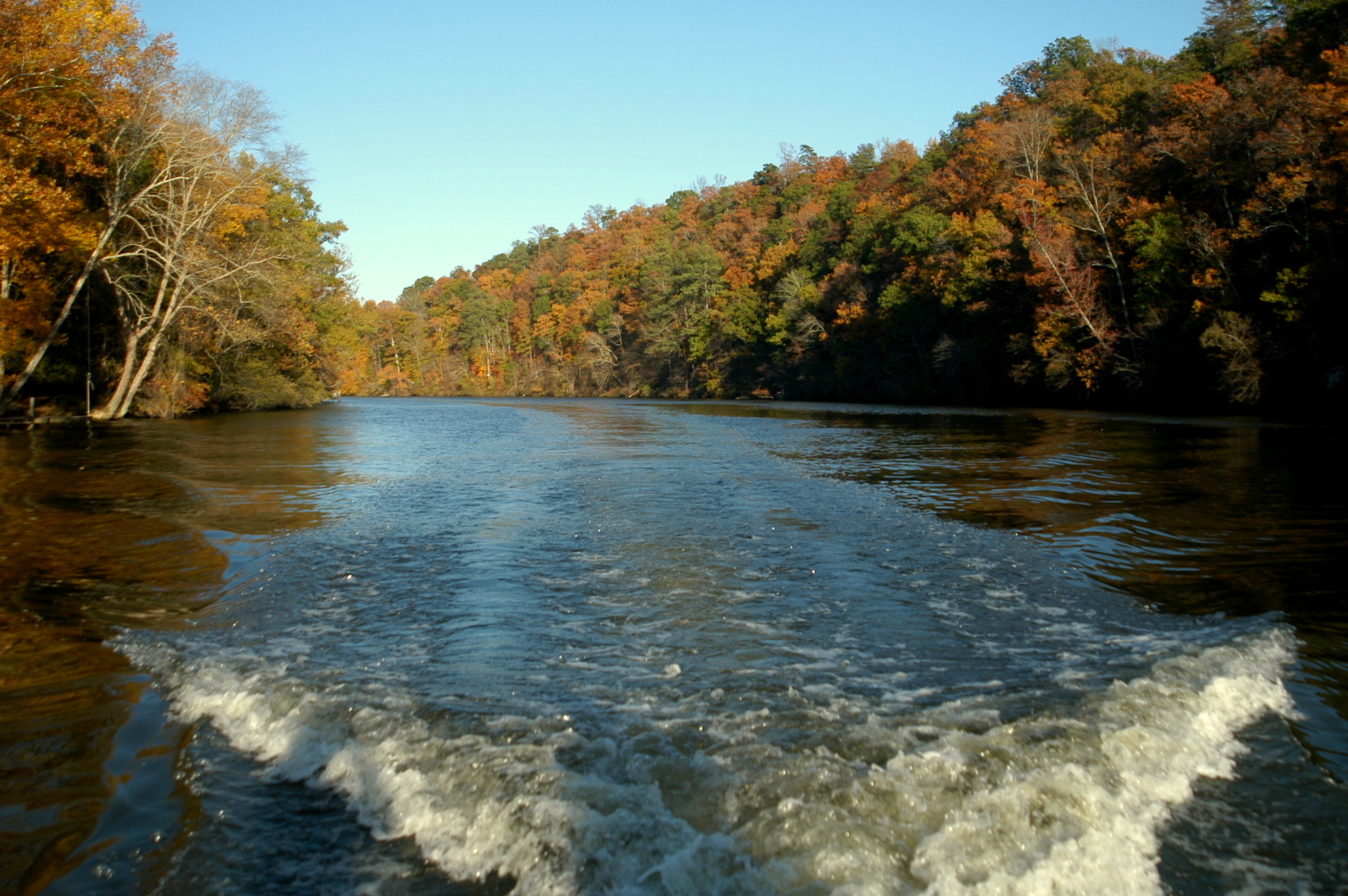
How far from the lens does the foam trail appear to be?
3086 millimetres

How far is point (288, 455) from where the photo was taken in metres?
18.3

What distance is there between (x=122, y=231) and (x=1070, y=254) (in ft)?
114

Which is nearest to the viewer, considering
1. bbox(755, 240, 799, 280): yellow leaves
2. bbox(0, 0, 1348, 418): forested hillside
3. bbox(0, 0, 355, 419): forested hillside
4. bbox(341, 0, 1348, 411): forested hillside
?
bbox(0, 0, 355, 419): forested hillside

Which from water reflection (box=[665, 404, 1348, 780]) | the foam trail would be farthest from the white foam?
water reflection (box=[665, 404, 1348, 780])

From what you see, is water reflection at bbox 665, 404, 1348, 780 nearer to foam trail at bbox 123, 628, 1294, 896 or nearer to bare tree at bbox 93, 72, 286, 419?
foam trail at bbox 123, 628, 1294, 896

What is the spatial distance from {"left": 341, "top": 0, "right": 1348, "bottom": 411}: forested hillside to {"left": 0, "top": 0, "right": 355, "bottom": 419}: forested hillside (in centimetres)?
2414

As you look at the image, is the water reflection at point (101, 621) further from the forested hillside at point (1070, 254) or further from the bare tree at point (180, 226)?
the forested hillside at point (1070, 254)

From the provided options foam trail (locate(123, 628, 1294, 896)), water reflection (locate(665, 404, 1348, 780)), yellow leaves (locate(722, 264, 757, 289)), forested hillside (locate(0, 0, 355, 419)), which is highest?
yellow leaves (locate(722, 264, 757, 289))

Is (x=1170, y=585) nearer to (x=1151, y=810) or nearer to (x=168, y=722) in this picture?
(x=1151, y=810)

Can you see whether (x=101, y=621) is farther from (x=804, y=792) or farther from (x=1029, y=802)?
(x=1029, y=802)

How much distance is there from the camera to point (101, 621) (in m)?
5.93

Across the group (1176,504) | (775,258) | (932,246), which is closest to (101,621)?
(1176,504)

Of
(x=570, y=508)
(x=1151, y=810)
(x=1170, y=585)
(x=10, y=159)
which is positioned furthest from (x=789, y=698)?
(x=10, y=159)

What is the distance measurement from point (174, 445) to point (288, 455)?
11.4ft
